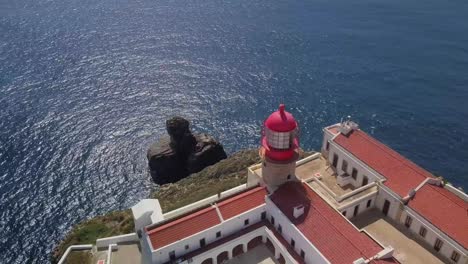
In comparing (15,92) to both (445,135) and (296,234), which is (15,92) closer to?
(296,234)

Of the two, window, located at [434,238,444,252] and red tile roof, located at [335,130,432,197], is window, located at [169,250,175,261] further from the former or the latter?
window, located at [434,238,444,252]

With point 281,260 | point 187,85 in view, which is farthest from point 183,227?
point 187,85

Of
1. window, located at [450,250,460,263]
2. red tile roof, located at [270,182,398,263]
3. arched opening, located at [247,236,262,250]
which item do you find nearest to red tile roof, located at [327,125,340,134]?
red tile roof, located at [270,182,398,263]

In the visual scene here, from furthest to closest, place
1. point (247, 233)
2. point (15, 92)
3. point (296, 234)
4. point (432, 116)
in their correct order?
point (15, 92) → point (432, 116) → point (247, 233) → point (296, 234)

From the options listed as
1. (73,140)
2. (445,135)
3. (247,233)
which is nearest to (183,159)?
(73,140)

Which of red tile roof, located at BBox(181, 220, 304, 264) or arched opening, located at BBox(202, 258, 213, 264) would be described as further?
arched opening, located at BBox(202, 258, 213, 264)

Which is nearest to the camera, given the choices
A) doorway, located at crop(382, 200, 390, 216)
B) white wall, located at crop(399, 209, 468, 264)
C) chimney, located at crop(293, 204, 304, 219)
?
white wall, located at crop(399, 209, 468, 264)

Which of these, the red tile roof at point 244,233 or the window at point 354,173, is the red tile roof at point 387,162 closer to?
the window at point 354,173
